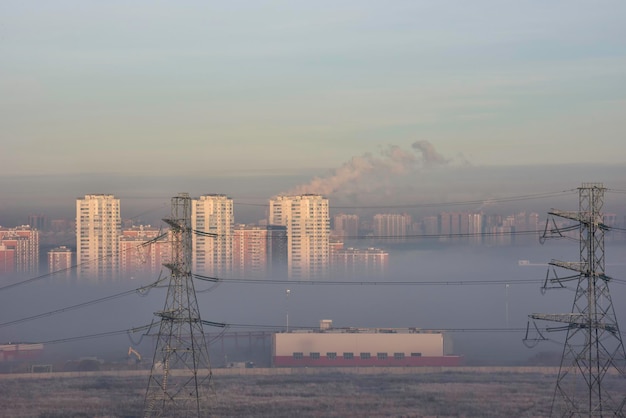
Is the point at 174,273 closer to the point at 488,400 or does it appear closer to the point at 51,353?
the point at 488,400

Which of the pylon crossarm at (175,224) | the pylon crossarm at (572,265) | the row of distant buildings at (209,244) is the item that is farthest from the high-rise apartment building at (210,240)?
the pylon crossarm at (572,265)

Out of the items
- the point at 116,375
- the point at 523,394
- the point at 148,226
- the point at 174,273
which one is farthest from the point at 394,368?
the point at 148,226

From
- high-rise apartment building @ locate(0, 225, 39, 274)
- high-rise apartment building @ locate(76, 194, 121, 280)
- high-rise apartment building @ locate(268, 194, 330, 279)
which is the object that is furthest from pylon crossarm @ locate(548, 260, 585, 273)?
high-rise apartment building @ locate(0, 225, 39, 274)

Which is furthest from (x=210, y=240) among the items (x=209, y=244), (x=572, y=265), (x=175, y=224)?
(x=572, y=265)

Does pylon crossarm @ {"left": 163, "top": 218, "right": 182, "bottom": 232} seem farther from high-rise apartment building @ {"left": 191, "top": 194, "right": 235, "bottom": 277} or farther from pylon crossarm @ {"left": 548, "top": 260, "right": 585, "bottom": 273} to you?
high-rise apartment building @ {"left": 191, "top": 194, "right": 235, "bottom": 277}

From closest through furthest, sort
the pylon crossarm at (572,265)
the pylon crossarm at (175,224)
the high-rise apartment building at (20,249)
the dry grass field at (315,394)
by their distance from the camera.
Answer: the pylon crossarm at (572,265)
the pylon crossarm at (175,224)
the dry grass field at (315,394)
the high-rise apartment building at (20,249)

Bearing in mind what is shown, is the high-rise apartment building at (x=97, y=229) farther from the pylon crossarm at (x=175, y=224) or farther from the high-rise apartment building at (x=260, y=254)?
the pylon crossarm at (x=175, y=224)
